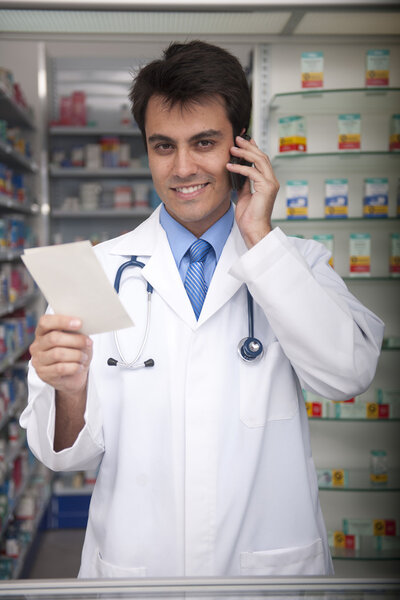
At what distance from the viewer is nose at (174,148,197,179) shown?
1346mm

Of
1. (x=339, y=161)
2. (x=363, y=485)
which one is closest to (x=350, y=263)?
(x=339, y=161)

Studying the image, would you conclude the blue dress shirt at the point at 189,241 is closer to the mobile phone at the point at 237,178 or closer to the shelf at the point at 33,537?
the mobile phone at the point at 237,178

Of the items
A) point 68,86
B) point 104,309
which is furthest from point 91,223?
point 104,309

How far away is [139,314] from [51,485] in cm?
397

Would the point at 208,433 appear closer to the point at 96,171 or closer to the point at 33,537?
the point at 33,537

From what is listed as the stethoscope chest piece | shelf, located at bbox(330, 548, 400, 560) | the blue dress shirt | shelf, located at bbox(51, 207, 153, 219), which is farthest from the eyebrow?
shelf, located at bbox(51, 207, 153, 219)

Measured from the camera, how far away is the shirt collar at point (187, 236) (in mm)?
1497

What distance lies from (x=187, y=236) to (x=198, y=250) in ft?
0.17

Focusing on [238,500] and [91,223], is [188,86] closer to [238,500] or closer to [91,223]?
[238,500]

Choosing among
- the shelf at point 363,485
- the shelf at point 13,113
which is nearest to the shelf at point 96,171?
the shelf at point 13,113

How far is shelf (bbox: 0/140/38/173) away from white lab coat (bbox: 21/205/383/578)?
263 cm

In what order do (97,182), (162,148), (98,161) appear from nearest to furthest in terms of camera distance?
1. (162,148)
2. (98,161)
3. (97,182)

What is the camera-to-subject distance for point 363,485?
8.96 ft

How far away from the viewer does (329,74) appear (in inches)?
109
